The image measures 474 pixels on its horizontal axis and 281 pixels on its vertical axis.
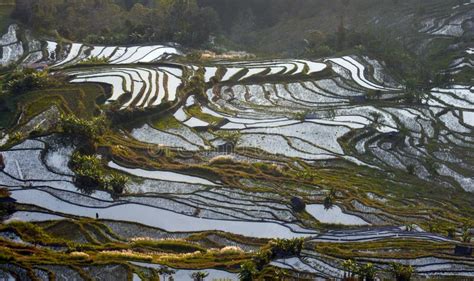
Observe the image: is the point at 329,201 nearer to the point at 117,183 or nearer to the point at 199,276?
the point at 199,276

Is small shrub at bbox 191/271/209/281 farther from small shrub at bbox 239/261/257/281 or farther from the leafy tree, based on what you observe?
the leafy tree

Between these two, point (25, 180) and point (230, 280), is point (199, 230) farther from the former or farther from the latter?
point (25, 180)

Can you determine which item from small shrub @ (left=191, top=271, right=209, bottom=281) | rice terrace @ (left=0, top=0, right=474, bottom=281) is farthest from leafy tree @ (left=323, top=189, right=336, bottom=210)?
small shrub @ (left=191, top=271, right=209, bottom=281)

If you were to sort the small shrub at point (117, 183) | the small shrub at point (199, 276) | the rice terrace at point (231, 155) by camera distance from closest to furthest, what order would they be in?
1. the small shrub at point (199, 276)
2. the rice terrace at point (231, 155)
3. the small shrub at point (117, 183)

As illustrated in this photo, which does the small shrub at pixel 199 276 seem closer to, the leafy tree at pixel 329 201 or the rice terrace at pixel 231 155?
the rice terrace at pixel 231 155

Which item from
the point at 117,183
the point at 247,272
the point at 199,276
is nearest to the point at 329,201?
the point at 247,272

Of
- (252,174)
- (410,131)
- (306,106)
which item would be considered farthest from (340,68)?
(252,174)

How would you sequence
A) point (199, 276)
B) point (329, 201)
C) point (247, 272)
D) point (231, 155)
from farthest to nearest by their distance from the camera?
point (231, 155), point (329, 201), point (199, 276), point (247, 272)

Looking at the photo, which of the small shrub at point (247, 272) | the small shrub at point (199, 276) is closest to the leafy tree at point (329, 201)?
the small shrub at point (247, 272)
